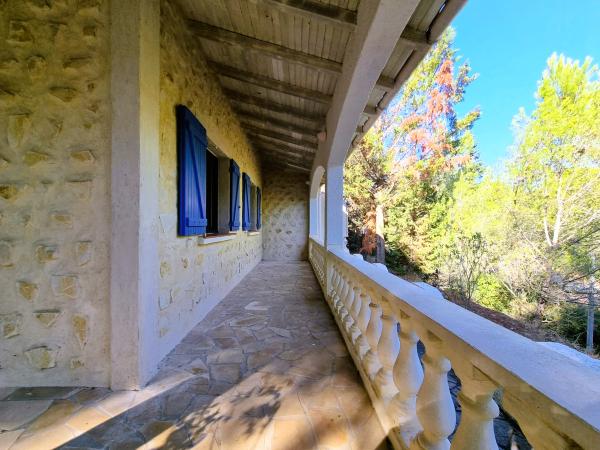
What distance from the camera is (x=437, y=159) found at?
11477mm

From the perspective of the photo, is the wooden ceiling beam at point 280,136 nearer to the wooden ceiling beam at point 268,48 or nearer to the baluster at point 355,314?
the wooden ceiling beam at point 268,48

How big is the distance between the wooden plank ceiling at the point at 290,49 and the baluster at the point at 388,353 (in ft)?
6.15

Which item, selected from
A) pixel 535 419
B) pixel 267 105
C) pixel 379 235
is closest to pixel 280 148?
pixel 267 105

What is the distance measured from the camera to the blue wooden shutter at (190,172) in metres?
2.46

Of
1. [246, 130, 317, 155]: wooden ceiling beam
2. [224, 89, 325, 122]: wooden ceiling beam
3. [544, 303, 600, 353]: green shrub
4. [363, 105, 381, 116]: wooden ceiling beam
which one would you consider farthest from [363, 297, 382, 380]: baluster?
[544, 303, 600, 353]: green shrub

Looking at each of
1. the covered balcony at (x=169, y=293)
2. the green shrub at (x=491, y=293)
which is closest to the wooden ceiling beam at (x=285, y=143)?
the covered balcony at (x=169, y=293)

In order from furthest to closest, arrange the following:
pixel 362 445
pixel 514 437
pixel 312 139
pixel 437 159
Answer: pixel 437 159 → pixel 312 139 → pixel 514 437 → pixel 362 445

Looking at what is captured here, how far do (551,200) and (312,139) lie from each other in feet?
27.1

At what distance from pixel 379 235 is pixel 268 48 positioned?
9.65 metres

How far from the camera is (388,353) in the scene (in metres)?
1.52

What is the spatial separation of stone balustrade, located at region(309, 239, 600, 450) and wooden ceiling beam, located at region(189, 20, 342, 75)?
6.32 feet

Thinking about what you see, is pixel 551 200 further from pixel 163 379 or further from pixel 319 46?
pixel 163 379

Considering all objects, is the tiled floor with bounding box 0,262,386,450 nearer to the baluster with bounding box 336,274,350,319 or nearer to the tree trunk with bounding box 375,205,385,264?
the baluster with bounding box 336,274,350,319

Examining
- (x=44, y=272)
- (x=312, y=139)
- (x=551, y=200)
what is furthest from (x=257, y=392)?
(x=551, y=200)
